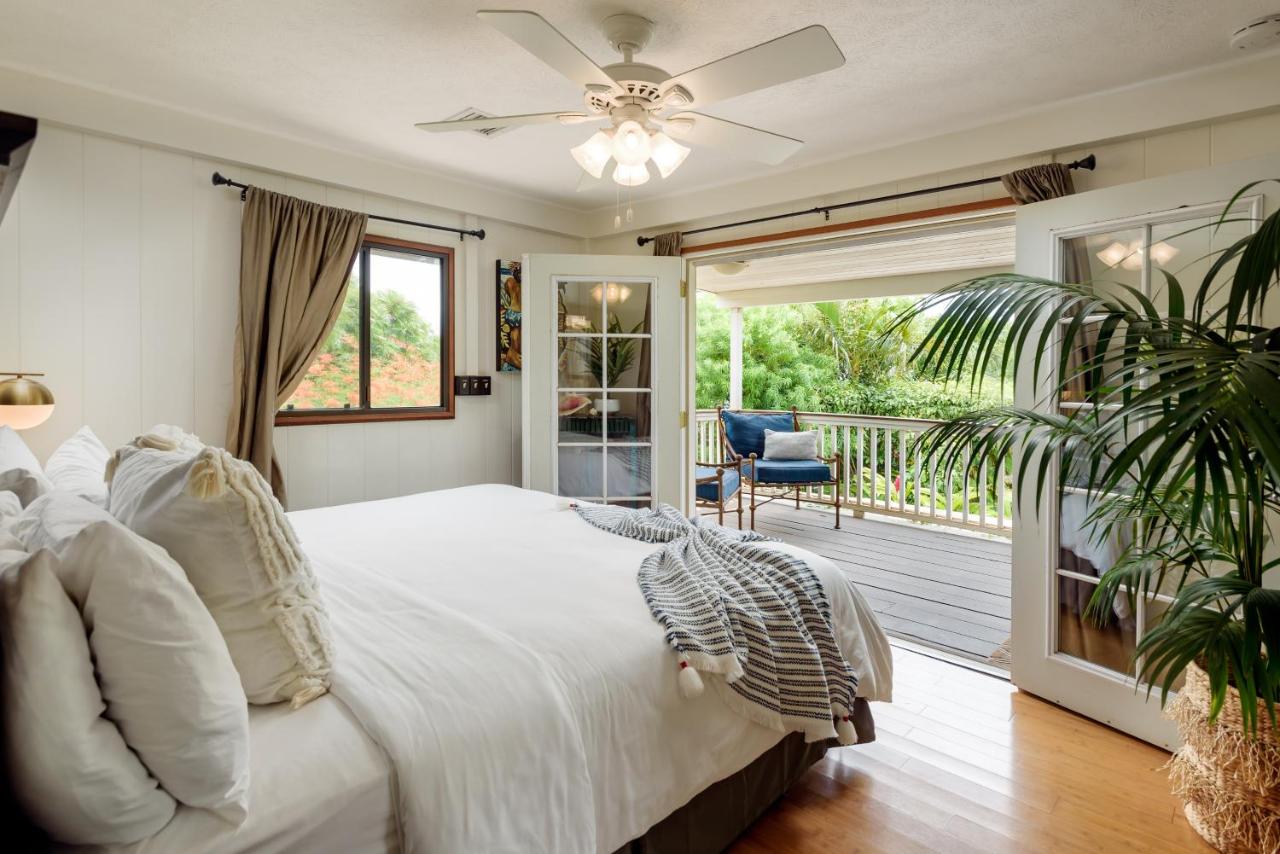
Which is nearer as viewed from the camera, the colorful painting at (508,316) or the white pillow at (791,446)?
the colorful painting at (508,316)

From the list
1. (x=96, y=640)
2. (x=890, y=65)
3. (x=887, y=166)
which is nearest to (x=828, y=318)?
(x=887, y=166)

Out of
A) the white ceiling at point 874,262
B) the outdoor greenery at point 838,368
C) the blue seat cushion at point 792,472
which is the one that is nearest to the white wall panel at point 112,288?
the white ceiling at point 874,262

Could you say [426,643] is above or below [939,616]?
above

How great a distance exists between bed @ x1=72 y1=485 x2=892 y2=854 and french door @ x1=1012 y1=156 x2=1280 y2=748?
99cm

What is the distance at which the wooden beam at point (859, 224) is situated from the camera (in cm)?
298

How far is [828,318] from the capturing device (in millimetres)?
9742

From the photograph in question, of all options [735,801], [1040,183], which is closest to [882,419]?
[1040,183]

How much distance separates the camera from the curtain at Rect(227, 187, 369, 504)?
3.04 metres

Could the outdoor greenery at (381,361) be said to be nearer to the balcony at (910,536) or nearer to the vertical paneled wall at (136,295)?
the vertical paneled wall at (136,295)

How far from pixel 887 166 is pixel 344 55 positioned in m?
2.44

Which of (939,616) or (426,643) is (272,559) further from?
(939,616)

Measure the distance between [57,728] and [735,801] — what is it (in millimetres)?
1442

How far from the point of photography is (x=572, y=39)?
88.1 inches

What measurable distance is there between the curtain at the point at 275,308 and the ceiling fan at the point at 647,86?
1.41 metres
